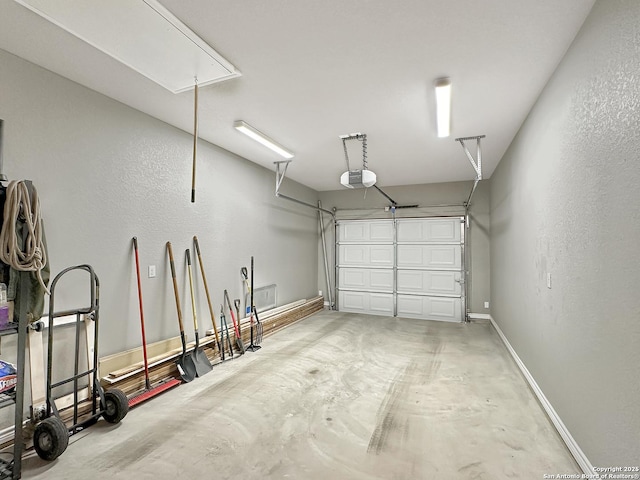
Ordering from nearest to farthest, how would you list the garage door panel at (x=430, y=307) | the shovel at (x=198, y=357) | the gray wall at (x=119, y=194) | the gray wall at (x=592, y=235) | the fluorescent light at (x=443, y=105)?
the gray wall at (x=592, y=235) < the gray wall at (x=119, y=194) < the fluorescent light at (x=443, y=105) < the shovel at (x=198, y=357) < the garage door panel at (x=430, y=307)

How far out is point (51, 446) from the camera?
2.01 metres

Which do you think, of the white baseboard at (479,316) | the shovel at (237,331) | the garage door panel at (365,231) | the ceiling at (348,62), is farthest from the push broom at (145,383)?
the white baseboard at (479,316)

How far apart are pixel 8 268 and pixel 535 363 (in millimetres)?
4309

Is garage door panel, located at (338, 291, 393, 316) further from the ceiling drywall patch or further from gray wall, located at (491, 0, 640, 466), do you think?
the ceiling drywall patch

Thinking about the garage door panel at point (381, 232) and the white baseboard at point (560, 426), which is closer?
the white baseboard at point (560, 426)

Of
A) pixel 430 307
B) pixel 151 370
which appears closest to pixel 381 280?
pixel 430 307

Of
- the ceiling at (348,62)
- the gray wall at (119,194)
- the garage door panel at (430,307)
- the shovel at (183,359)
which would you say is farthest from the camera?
the garage door panel at (430,307)

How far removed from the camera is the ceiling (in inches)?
74.4

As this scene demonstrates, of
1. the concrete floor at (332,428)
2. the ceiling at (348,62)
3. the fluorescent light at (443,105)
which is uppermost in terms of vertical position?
the ceiling at (348,62)

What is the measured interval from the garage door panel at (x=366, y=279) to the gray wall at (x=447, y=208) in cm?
47

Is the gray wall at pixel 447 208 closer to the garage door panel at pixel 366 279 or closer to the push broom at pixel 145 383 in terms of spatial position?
the garage door panel at pixel 366 279

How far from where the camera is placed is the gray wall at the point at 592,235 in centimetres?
150

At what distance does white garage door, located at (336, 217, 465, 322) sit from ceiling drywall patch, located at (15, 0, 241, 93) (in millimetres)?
5156

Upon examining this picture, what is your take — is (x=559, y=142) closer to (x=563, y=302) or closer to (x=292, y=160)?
(x=563, y=302)
